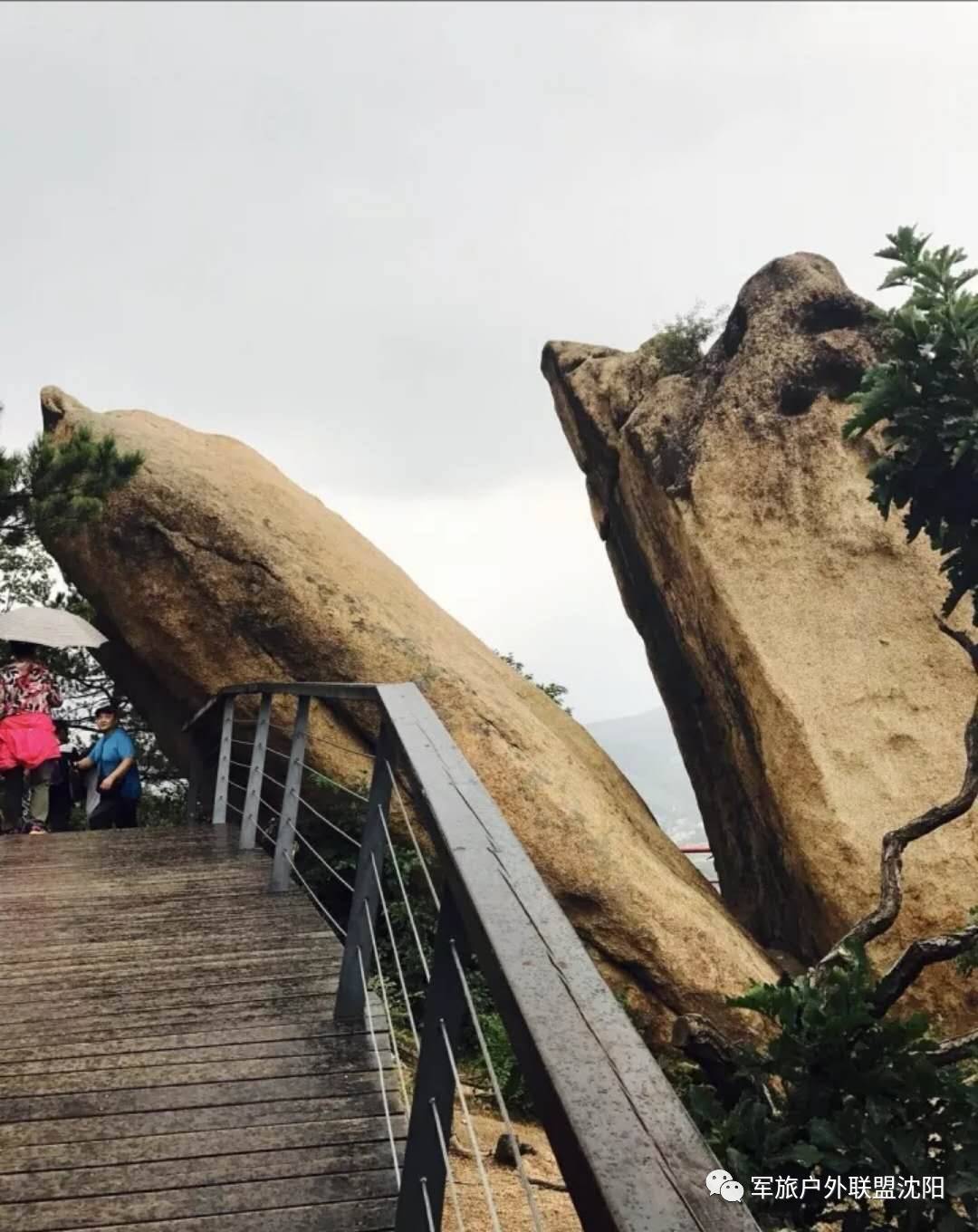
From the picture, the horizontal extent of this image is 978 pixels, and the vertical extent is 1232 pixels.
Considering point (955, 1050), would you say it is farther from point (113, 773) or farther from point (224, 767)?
point (113, 773)

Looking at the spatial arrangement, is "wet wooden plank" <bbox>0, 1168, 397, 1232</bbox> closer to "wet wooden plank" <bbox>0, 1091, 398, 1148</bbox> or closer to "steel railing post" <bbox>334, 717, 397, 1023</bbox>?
"wet wooden plank" <bbox>0, 1091, 398, 1148</bbox>

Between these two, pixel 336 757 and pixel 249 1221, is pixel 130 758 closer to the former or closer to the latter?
pixel 336 757

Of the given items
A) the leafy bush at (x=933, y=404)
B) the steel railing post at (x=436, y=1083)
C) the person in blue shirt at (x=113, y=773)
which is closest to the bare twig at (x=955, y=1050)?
the leafy bush at (x=933, y=404)

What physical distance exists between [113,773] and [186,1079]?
21.5 ft

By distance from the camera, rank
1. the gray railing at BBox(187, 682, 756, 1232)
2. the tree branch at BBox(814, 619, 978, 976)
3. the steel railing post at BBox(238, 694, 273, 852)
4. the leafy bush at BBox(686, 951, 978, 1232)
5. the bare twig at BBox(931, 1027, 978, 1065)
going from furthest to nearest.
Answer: the tree branch at BBox(814, 619, 978, 976), the steel railing post at BBox(238, 694, 273, 852), the bare twig at BBox(931, 1027, 978, 1065), the leafy bush at BBox(686, 951, 978, 1232), the gray railing at BBox(187, 682, 756, 1232)

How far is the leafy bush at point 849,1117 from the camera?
348 cm

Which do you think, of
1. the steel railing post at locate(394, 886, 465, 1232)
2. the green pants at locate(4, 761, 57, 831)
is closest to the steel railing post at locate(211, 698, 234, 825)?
the green pants at locate(4, 761, 57, 831)

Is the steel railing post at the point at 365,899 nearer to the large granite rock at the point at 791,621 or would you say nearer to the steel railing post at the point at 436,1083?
the steel railing post at the point at 436,1083

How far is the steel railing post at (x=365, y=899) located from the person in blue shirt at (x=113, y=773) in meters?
6.33

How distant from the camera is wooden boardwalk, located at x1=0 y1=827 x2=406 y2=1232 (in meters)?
2.41

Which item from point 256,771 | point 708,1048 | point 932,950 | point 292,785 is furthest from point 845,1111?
point 256,771

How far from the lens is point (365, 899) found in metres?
3.33

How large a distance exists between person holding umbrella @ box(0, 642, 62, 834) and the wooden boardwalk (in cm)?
362

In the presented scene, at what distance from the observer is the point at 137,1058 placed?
3.17 meters
